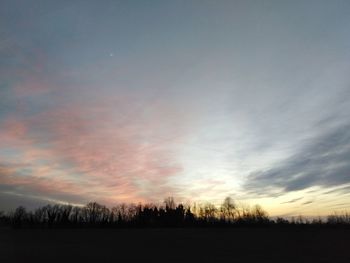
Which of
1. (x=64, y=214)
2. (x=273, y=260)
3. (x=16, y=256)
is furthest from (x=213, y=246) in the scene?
(x=64, y=214)

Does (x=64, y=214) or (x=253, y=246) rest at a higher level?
(x=64, y=214)

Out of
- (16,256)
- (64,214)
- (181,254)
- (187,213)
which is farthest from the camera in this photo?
(187,213)

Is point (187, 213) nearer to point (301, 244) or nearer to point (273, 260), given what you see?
point (301, 244)

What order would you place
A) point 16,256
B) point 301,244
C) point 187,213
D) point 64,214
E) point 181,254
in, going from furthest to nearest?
1. point 187,213
2. point 64,214
3. point 301,244
4. point 181,254
5. point 16,256

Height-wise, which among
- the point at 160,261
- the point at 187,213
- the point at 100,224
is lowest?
the point at 160,261

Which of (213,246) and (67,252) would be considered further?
(213,246)

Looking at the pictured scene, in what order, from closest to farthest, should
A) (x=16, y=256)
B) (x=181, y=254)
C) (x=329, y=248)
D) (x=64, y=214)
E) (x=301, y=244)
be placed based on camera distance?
(x=16, y=256), (x=181, y=254), (x=329, y=248), (x=301, y=244), (x=64, y=214)

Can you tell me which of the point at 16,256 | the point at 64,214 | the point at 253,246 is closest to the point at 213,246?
the point at 253,246

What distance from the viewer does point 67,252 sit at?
39812mm

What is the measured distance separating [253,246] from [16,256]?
94.5ft

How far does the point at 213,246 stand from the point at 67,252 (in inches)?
744

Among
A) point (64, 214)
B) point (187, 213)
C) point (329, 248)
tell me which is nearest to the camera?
point (329, 248)

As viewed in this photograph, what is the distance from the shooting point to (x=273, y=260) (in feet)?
117

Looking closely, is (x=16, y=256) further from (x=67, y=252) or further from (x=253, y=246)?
(x=253, y=246)
